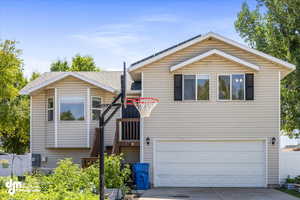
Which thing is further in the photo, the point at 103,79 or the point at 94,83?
the point at 103,79

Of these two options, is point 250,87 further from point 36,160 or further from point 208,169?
point 36,160

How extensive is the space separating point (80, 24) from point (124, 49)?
22.7 feet

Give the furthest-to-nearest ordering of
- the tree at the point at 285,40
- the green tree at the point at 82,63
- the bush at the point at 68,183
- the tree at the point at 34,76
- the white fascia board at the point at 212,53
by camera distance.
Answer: the green tree at the point at 82,63 → the tree at the point at 34,76 → the tree at the point at 285,40 → the white fascia board at the point at 212,53 → the bush at the point at 68,183

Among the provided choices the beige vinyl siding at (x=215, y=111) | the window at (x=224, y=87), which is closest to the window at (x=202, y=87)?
the beige vinyl siding at (x=215, y=111)

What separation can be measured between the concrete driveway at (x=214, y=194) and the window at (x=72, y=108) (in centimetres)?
580

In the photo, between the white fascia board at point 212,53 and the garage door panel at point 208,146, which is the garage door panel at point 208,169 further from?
Answer: the white fascia board at point 212,53

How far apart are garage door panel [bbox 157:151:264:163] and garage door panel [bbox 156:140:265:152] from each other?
6.4 inches

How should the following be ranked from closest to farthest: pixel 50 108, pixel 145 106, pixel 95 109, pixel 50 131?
1. pixel 145 106
2. pixel 50 131
3. pixel 95 109
4. pixel 50 108

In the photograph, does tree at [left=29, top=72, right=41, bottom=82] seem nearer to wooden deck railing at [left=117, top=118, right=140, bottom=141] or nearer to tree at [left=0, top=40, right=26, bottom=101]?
tree at [left=0, top=40, right=26, bottom=101]

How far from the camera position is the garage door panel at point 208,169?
1769 centimetres

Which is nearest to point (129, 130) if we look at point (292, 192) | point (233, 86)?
point (233, 86)

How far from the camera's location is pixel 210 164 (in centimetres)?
1778

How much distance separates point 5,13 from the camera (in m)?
18.8

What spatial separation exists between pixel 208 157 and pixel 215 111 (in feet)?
6.26
